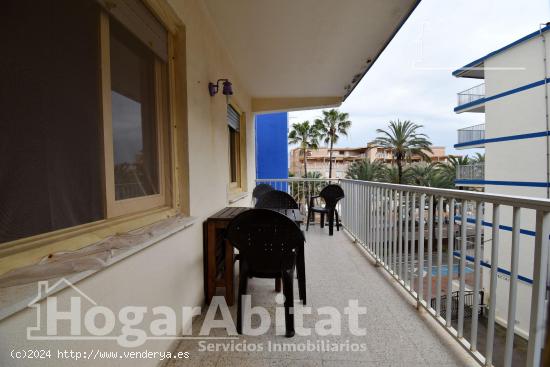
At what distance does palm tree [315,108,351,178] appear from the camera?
21578 millimetres

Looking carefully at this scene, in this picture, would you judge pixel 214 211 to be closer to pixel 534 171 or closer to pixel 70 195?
pixel 70 195

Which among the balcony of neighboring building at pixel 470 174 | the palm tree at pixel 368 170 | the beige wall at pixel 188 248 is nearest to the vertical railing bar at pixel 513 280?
the beige wall at pixel 188 248

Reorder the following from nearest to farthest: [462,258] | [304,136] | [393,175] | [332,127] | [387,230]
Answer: [462,258], [387,230], [393,175], [304,136], [332,127]

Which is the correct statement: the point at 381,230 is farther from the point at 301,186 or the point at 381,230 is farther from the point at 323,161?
the point at 323,161

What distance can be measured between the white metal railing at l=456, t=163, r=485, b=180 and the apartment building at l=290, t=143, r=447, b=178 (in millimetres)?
2094

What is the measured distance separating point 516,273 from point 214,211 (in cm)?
231

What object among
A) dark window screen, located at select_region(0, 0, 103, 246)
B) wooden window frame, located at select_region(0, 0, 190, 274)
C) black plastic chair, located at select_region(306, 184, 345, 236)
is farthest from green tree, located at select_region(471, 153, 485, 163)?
dark window screen, located at select_region(0, 0, 103, 246)

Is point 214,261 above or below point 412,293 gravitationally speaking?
above

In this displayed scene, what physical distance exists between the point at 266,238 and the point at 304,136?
1977 centimetres

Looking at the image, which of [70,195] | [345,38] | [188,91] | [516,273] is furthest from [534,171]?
[70,195]

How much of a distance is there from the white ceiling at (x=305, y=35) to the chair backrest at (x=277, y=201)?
1.81 m

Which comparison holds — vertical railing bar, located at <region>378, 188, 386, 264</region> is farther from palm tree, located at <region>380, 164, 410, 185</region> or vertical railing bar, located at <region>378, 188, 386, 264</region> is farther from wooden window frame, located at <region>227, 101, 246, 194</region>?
palm tree, located at <region>380, 164, 410, 185</region>

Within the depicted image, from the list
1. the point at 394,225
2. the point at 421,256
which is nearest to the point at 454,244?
the point at 421,256

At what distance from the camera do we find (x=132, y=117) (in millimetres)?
1609
